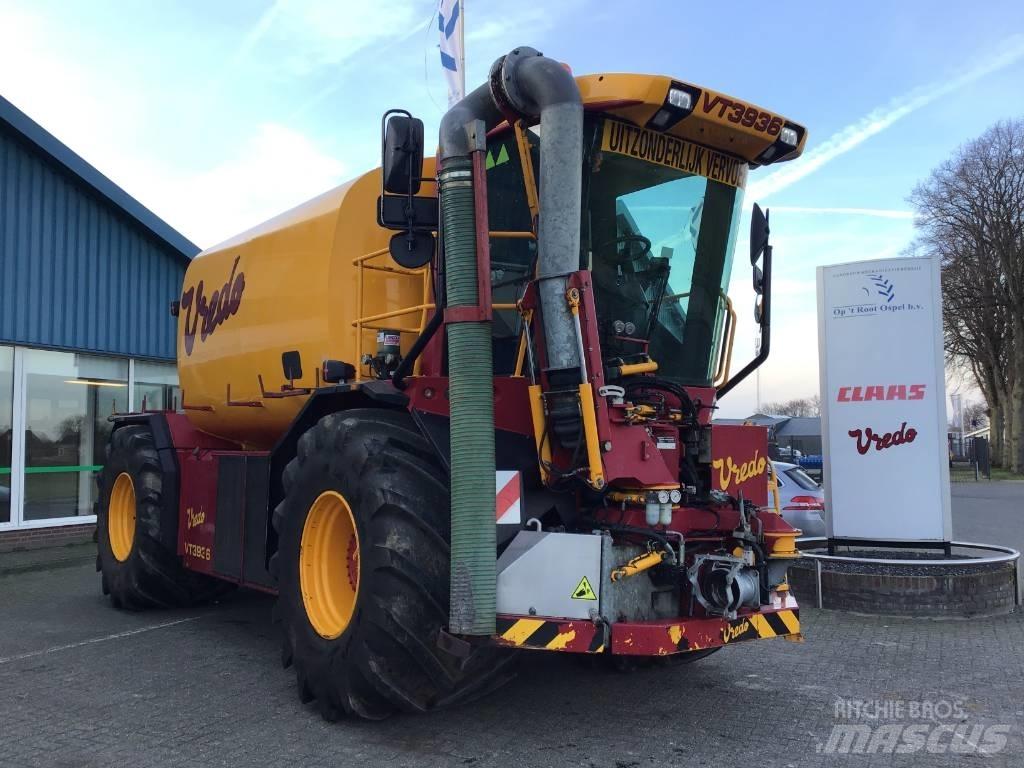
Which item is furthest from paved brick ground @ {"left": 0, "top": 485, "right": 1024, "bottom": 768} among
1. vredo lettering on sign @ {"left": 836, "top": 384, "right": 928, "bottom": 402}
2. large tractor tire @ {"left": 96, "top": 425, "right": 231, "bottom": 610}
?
vredo lettering on sign @ {"left": 836, "top": 384, "right": 928, "bottom": 402}

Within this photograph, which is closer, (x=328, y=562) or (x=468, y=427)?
(x=468, y=427)

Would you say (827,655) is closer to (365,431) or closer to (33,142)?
(365,431)

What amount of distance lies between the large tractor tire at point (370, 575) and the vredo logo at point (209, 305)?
8.14ft

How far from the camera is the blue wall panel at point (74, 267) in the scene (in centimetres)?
1141

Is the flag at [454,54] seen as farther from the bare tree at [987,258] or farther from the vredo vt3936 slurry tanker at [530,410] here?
the bare tree at [987,258]

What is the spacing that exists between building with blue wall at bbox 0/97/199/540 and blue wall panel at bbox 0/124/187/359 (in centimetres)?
1

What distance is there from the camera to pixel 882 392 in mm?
8812

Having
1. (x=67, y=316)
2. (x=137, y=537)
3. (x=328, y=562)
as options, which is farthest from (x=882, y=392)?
(x=67, y=316)

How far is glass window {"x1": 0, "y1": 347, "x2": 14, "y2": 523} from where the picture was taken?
1144 cm

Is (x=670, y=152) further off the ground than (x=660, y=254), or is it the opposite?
(x=670, y=152)

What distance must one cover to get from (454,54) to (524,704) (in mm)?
9215

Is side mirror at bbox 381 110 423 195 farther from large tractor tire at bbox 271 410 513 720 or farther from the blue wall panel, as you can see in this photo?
the blue wall panel

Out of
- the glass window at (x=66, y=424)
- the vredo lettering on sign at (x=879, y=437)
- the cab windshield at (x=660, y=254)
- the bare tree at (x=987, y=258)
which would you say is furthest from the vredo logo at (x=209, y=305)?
the bare tree at (x=987, y=258)

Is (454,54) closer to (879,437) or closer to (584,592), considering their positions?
(879,437)
